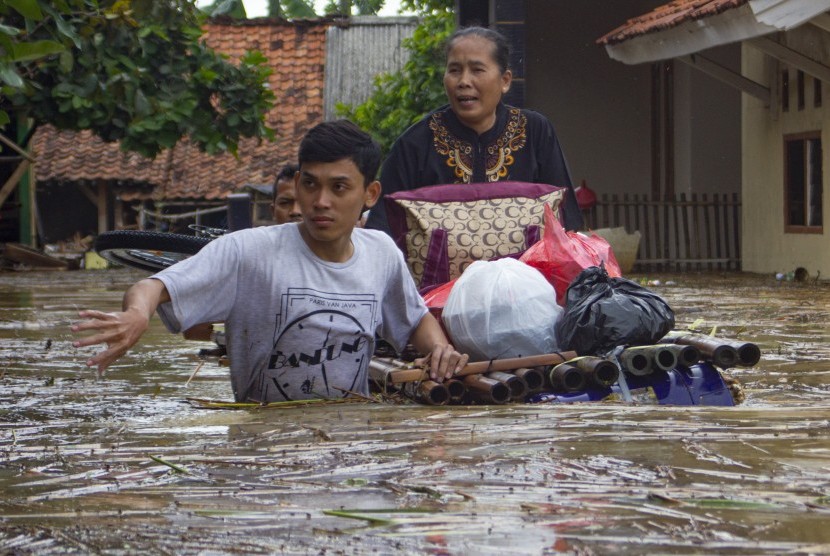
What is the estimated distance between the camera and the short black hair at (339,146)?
14.2ft

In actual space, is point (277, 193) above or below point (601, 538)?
above

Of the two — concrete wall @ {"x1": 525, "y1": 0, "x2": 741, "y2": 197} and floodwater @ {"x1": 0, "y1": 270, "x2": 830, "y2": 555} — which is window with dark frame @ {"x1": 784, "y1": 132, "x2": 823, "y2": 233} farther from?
floodwater @ {"x1": 0, "y1": 270, "x2": 830, "y2": 555}

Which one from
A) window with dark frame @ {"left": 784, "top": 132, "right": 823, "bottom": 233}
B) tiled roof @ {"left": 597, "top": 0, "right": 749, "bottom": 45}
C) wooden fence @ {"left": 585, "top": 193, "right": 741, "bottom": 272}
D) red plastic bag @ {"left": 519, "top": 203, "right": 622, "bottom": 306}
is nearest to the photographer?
red plastic bag @ {"left": 519, "top": 203, "right": 622, "bottom": 306}

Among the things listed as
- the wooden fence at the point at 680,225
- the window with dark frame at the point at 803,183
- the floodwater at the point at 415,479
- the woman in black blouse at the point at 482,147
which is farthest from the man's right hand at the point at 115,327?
the wooden fence at the point at 680,225

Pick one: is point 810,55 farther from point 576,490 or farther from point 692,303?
point 576,490

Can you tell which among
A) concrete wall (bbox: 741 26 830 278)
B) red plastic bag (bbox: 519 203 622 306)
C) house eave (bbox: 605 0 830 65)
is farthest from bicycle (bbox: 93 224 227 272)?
concrete wall (bbox: 741 26 830 278)

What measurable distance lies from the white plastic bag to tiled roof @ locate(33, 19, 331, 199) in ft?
59.4

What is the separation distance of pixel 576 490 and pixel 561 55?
16798 millimetres

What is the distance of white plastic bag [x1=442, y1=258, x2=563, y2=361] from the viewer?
4871mm

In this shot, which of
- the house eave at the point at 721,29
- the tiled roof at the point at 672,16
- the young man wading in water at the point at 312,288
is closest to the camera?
the young man wading in water at the point at 312,288

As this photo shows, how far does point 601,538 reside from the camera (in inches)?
99.2

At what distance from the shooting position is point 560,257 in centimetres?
521

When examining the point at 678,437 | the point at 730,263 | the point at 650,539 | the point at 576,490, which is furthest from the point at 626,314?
the point at 730,263

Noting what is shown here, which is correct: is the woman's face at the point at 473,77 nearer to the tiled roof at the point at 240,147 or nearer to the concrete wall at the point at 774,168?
the concrete wall at the point at 774,168
